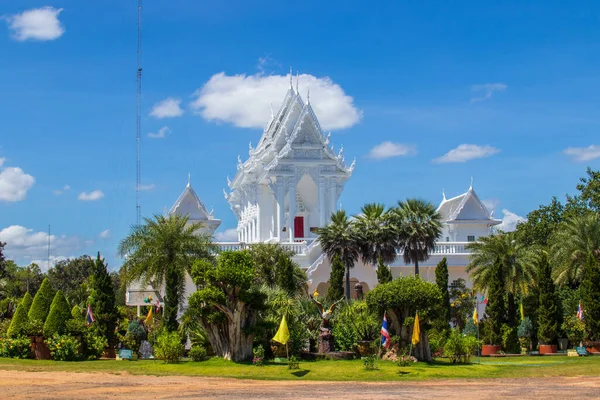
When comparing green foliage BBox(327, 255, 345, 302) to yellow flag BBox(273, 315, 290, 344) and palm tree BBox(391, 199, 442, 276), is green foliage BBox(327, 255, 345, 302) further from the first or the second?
yellow flag BBox(273, 315, 290, 344)

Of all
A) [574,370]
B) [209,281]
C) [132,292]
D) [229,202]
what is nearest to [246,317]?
[209,281]

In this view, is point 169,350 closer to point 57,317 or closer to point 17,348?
point 57,317

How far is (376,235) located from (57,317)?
65.4ft

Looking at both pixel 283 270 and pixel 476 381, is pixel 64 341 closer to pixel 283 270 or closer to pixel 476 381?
pixel 283 270

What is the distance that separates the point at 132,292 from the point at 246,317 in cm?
2245

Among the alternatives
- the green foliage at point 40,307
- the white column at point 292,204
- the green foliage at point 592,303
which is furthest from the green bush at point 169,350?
the white column at point 292,204

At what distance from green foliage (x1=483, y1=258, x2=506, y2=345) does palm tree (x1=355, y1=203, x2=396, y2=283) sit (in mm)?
6731

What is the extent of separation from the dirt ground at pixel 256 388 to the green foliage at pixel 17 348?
6.48m

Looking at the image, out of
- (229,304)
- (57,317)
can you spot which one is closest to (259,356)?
(229,304)

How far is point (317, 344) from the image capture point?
1501 inches

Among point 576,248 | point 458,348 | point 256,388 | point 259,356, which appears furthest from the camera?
point 576,248

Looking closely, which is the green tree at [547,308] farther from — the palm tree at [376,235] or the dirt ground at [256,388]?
the dirt ground at [256,388]

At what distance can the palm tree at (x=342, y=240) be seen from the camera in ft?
168

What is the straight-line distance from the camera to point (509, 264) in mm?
50188
